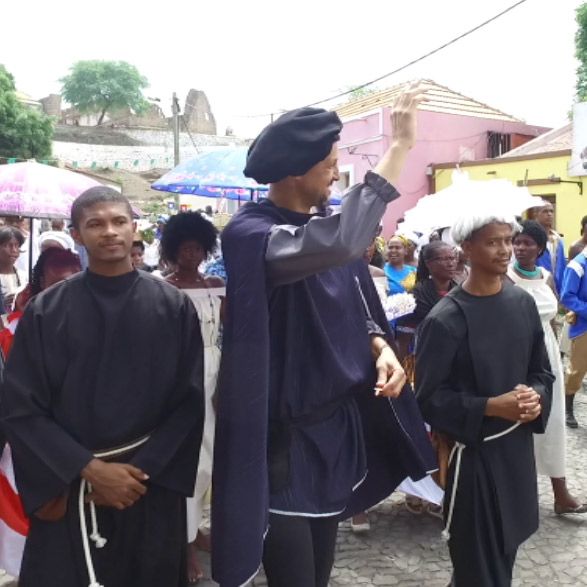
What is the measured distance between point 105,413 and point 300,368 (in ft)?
2.16

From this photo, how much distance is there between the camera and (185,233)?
389cm

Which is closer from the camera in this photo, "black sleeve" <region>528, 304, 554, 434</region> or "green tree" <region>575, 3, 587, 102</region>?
"black sleeve" <region>528, 304, 554, 434</region>

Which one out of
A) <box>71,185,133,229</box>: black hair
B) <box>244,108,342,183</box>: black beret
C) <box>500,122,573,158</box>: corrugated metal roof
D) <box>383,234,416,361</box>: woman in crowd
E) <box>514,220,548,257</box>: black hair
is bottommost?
<box>383,234,416,361</box>: woman in crowd

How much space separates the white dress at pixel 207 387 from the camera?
3.39 meters

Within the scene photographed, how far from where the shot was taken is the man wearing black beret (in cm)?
172

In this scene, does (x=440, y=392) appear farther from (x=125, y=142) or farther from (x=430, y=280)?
(x=125, y=142)

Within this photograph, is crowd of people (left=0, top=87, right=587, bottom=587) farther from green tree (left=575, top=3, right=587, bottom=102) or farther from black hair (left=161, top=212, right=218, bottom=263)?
green tree (left=575, top=3, right=587, bottom=102)

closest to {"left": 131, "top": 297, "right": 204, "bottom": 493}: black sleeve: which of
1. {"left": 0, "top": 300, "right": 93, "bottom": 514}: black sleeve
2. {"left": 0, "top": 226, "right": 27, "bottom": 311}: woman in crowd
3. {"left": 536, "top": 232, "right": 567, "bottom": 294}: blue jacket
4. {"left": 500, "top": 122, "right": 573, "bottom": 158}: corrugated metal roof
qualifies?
{"left": 0, "top": 300, "right": 93, "bottom": 514}: black sleeve

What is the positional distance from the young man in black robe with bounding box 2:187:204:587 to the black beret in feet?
2.10

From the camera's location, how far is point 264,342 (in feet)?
5.72

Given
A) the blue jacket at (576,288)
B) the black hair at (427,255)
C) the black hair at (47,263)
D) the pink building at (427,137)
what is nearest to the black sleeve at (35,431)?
the black hair at (47,263)

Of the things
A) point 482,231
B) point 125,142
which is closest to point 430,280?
point 482,231

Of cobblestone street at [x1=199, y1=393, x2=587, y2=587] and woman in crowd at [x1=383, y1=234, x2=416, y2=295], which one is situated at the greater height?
woman in crowd at [x1=383, y1=234, x2=416, y2=295]

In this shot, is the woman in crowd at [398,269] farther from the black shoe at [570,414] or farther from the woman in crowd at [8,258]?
the woman in crowd at [8,258]
